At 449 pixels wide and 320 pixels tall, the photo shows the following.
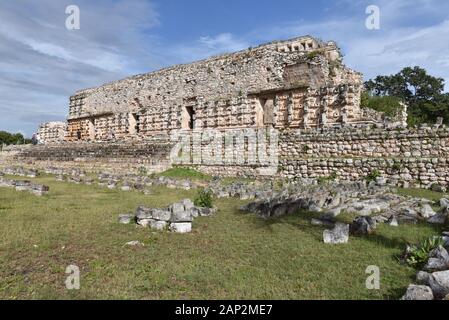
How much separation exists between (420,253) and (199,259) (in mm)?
3355

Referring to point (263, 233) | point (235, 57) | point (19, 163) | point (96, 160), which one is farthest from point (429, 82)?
point (263, 233)

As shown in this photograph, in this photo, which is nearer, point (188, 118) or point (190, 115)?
point (188, 118)

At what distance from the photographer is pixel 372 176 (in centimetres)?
1634

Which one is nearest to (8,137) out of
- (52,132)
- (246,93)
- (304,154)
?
(52,132)

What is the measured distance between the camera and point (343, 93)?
21.1 meters

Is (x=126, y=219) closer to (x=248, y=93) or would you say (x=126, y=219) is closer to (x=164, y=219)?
(x=164, y=219)

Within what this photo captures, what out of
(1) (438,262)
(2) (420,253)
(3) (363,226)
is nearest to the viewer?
(1) (438,262)

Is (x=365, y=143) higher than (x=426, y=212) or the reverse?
higher

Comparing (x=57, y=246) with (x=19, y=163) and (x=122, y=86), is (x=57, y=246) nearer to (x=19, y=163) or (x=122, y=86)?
(x=19, y=163)

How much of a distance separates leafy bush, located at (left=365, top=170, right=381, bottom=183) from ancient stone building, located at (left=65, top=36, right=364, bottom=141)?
4907 millimetres

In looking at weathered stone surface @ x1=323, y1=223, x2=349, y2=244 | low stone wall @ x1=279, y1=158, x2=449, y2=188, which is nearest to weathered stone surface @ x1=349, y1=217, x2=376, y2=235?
weathered stone surface @ x1=323, y1=223, x2=349, y2=244

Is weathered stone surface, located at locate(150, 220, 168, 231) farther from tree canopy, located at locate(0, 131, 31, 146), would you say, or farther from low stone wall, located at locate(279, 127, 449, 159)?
tree canopy, located at locate(0, 131, 31, 146)

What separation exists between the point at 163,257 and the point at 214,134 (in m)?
17.7

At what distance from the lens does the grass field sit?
4840 mm
